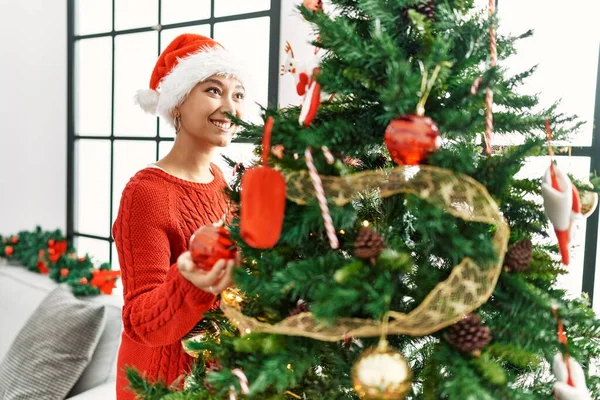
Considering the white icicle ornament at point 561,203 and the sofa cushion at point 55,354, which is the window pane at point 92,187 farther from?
the white icicle ornament at point 561,203

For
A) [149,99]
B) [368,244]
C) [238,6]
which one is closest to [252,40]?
[238,6]

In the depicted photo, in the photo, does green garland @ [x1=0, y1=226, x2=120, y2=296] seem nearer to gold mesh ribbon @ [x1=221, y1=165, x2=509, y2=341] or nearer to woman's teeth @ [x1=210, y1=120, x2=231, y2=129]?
woman's teeth @ [x1=210, y1=120, x2=231, y2=129]

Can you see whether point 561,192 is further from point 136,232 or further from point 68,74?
point 68,74

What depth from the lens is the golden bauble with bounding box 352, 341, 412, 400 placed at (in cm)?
45

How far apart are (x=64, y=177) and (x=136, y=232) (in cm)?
170

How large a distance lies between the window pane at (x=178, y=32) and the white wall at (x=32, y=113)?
2.06ft

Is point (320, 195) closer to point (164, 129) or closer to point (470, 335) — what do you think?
point (470, 335)

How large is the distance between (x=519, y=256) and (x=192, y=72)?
64 centimetres

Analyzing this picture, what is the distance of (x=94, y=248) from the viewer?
227cm

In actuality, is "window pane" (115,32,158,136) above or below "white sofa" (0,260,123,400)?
above

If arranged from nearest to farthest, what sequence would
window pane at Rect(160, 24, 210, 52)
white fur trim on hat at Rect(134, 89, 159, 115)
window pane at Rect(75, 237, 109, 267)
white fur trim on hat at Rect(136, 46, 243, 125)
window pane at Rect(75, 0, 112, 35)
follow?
white fur trim on hat at Rect(136, 46, 243, 125)
white fur trim on hat at Rect(134, 89, 159, 115)
window pane at Rect(160, 24, 210, 52)
window pane at Rect(75, 0, 112, 35)
window pane at Rect(75, 237, 109, 267)

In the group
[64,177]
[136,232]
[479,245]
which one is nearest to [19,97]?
[64,177]

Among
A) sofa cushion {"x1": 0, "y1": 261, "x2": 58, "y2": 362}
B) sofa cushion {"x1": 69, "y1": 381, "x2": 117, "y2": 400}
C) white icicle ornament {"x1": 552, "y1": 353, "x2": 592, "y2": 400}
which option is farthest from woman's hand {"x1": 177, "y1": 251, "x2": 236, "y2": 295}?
sofa cushion {"x1": 0, "y1": 261, "x2": 58, "y2": 362}

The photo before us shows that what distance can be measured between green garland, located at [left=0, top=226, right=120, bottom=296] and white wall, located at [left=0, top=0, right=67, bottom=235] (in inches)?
5.2
